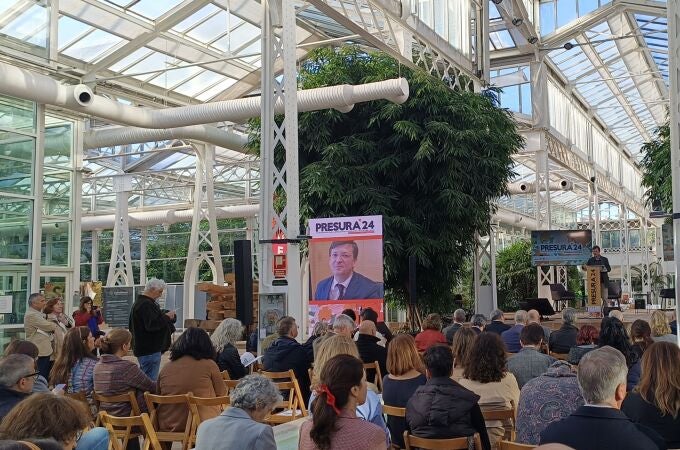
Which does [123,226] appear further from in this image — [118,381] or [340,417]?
[340,417]

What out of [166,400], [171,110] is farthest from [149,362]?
[171,110]

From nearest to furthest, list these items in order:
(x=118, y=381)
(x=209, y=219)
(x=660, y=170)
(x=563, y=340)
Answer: (x=118, y=381) < (x=563, y=340) < (x=660, y=170) < (x=209, y=219)

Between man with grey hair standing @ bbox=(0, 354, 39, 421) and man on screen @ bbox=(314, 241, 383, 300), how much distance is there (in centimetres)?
665

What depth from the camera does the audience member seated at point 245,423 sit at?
10.4ft

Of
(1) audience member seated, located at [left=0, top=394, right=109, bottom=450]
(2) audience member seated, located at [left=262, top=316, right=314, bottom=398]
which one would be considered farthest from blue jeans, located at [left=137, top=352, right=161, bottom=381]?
(1) audience member seated, located at [left=0, top=394, right=109, bottom=450]

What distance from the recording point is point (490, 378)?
468 centimetres

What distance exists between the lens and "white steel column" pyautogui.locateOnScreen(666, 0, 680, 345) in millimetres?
7645

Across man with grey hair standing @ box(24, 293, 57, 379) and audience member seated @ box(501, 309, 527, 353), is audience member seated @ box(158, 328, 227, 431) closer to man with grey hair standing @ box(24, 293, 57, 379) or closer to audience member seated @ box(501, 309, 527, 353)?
audience member seated @ box(501, 309, 527, 353)

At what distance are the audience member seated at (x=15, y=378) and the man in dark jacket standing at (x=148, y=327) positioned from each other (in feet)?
11.5

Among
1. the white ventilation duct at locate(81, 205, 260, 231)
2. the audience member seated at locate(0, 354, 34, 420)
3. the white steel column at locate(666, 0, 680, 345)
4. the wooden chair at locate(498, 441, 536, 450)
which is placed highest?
the white ventilation duct at locate(81, 205, 260, 231)

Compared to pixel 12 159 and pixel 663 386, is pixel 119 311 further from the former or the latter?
pixel 663 386

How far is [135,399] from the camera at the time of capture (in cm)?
502

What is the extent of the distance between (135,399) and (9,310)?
27.3ft

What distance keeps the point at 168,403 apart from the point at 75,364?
1.00m
